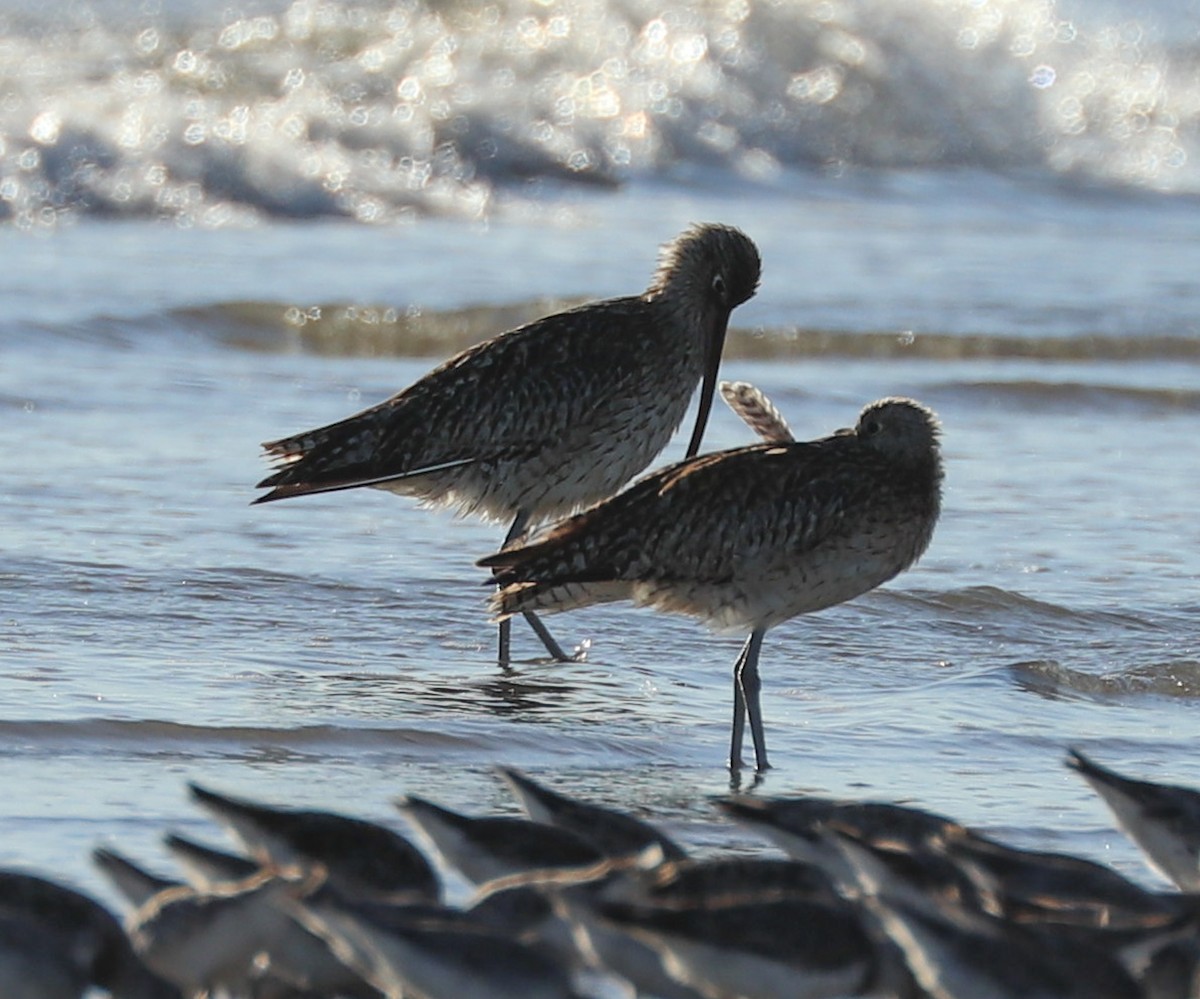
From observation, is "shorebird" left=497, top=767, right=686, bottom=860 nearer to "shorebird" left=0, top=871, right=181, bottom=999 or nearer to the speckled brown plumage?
"shorebird" left=0, top=871, right=181, bottom=999

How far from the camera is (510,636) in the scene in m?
7.16

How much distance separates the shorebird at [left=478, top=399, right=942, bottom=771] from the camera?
572 cm

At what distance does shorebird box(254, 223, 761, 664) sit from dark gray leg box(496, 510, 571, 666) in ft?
0.04

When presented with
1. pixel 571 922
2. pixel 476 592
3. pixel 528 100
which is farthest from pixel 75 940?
pixel 528 100

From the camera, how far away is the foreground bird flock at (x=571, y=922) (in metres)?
3.25

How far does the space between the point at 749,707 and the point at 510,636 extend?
1553 mm

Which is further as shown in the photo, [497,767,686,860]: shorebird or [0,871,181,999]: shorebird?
[497,767,686,860]: shorebird

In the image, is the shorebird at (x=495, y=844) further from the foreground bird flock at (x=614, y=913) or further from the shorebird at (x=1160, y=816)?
the shorebird at (x=1160, y=816)

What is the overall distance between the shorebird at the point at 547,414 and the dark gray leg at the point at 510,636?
0.01 metres

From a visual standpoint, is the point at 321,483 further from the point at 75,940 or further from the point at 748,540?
the point at 75,940

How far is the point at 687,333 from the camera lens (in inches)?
286

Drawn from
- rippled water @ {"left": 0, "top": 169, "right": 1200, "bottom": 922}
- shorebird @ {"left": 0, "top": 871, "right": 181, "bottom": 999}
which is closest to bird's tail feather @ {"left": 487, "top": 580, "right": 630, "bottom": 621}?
rippled water @ {"left": 0, "top": 169, "right": 1200, "bottom": 922}

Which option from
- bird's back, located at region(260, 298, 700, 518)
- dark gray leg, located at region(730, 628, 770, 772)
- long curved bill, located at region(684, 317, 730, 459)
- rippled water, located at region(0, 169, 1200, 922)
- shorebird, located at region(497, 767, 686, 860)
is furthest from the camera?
long curved bill, located at region(684, 317, 730, 459)

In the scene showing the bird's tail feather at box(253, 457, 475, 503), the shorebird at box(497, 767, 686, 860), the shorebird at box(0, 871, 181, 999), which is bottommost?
Result: the shorebird at box(0, 871, 181, 999)
